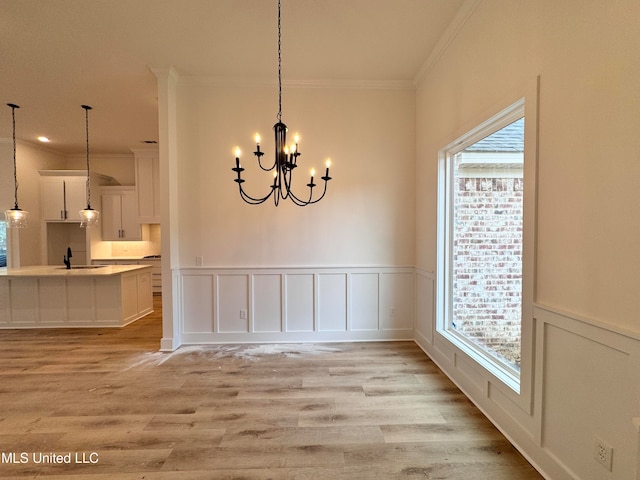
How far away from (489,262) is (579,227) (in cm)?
116

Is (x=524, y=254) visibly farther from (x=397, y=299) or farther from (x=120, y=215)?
(x=120, y=215)

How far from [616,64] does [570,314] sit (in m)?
1.20

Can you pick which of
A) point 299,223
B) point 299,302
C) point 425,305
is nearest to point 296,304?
point 299,302

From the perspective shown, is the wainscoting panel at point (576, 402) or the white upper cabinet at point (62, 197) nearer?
the wainscoting panel at point (576, 402)

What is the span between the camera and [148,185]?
21.6 feet

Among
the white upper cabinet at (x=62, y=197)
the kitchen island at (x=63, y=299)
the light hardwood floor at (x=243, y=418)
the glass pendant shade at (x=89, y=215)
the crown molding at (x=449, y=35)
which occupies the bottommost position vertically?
the light hardwood floor at (x=243, y=418)

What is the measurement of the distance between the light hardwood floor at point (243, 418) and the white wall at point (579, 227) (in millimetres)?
446

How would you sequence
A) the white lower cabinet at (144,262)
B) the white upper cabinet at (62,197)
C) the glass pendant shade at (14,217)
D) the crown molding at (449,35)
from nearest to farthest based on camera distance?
the crown molding at (449,35) → the glass pendant shade at (14,217) → the white upper cabinet at (62,197) → the white lower cabinet at (144,262)

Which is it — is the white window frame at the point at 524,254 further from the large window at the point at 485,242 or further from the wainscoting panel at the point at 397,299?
the wainscoting panel at the point at 397,299

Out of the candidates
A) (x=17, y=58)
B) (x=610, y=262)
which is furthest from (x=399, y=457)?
(x=17, y=58)

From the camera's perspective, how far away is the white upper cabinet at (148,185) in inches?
257

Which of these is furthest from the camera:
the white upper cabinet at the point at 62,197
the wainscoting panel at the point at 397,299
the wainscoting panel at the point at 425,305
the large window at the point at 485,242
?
the white upper cabinet at the point at 62,197

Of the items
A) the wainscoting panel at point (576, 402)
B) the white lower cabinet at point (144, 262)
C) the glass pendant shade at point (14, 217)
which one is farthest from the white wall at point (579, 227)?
the white lower cabinet at point (144, 262)

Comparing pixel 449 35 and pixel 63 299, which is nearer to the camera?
pixel 449 35
